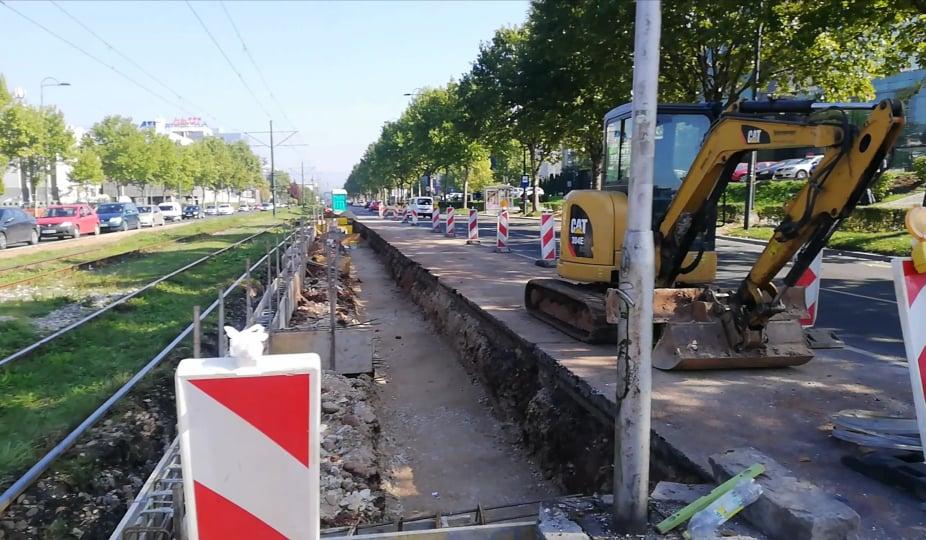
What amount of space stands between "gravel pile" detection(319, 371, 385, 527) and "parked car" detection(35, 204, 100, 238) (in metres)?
25.8

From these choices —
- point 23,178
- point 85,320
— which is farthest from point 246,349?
point 23,178

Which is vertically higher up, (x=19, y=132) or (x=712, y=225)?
(x=19, y=132)

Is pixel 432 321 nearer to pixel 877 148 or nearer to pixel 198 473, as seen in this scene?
pixel 877 148

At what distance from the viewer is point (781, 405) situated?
5.56 m

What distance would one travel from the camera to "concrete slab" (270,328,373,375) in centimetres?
849

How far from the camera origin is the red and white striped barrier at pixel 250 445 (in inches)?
90.9

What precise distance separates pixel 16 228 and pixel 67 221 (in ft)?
13.9

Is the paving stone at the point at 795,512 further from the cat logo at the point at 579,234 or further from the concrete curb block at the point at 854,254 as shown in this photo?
the concrete curb block at the point at 854,254

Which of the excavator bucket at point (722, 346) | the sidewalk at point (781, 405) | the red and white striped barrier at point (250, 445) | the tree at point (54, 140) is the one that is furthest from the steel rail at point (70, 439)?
the tree at point (54, 140)

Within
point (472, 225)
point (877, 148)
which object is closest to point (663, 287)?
point (877, 148)

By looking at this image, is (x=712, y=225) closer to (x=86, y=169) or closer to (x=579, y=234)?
(x=579, y=234)

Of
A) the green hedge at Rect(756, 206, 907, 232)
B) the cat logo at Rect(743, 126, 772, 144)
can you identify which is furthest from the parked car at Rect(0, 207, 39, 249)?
the green hedge at Rect(756, 206, 907, 232)

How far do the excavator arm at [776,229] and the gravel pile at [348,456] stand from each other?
3.05 m

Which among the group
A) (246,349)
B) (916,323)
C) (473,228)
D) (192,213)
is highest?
(246,349)
